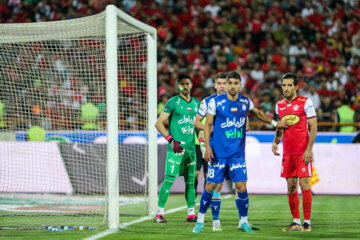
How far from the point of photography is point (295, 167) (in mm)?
8078

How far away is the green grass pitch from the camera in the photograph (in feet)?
23.8

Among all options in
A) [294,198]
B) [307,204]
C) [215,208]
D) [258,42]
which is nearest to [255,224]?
[294,198]

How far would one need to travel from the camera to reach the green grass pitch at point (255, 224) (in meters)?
7.26

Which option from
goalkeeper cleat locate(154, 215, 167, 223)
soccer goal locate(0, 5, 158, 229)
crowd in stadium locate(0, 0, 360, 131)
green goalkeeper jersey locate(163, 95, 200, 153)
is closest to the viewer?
goalkeeper cleat locate(154, 215, 167, 223)

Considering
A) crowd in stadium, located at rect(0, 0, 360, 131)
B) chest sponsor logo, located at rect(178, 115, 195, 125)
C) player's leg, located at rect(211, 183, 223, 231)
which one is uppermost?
crowd in stadium, located at rect(0, 0, 360, 131)

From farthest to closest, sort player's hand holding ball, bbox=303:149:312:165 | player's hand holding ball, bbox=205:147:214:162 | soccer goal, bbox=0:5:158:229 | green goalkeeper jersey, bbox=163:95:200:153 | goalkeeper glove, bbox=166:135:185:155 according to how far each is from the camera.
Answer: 1. soccer goal, bbox=0:5:158:229
2. green goalkeeper jersey, bbox=163:95:200:153
3. goalkeeper glove, bbox=166:135:185:155
4. player's hand holding ball, bbox=303:149:312:165
5. player's hand holding ball, bbox=205:147:214:162

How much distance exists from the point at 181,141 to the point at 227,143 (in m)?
1.78

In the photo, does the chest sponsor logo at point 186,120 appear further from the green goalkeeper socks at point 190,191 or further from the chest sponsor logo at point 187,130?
the green goalkeeper socks at point 190,191

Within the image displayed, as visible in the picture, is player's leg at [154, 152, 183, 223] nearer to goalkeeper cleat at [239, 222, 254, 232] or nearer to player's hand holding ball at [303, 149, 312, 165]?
goalkeeper cleat at [239, 222, 254, 232]

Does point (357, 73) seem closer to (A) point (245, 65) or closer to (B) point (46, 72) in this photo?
(A) point (245, 65)

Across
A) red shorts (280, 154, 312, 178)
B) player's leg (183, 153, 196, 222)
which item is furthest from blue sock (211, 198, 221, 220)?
player's leg (183, 153, 196, 222)

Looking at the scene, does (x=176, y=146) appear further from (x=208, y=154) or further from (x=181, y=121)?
Answer: (x=208, y=154)

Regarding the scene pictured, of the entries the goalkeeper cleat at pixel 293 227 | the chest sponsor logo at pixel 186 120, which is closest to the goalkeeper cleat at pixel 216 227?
the goalkeeper cleat at pixel 293 227

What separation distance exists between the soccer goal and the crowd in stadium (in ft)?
13.1
